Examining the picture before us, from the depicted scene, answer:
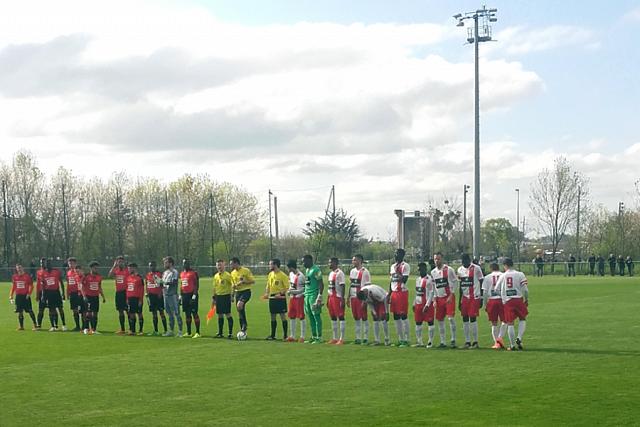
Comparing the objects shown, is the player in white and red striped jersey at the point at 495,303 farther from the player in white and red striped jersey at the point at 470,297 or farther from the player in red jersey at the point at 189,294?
the player in red jersey at the point at 189,294

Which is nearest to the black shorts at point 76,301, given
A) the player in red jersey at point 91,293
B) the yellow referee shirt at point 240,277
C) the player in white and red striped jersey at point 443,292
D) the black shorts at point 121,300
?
the player in red jersey at point 91,293

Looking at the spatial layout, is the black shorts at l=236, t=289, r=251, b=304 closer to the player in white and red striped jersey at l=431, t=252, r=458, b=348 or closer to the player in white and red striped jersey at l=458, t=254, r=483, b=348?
the player in white and red striped jersey at l=431, t=252, r=458, b=348

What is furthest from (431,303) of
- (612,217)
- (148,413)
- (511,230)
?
(511,230)

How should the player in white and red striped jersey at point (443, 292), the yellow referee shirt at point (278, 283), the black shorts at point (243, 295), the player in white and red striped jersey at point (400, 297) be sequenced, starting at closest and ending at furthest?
1. the player in white and red striped jersey at point (443, 292)
2. the player in white and red striped jersey at point (400, 297)
3. the yellow referee shirt at point (278, 283)
4. the black shorts at point (243, 295)

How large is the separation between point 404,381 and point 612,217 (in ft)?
269

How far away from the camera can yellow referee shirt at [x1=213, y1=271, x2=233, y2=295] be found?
23.2m

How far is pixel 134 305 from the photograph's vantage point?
2541cm

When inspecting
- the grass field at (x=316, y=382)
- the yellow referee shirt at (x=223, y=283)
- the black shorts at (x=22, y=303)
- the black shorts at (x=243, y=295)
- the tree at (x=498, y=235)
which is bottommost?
the grass field at (x=316, y=382)

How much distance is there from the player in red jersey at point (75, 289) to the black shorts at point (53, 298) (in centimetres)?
46

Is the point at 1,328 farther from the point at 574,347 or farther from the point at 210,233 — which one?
the point at 210,233

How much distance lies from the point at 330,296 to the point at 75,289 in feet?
29.3

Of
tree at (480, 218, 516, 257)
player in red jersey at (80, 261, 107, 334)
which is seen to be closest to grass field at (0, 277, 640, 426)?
player in red jersey at (80, 261, 107, 334)

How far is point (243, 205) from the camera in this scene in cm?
9606

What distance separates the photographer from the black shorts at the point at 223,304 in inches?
918
